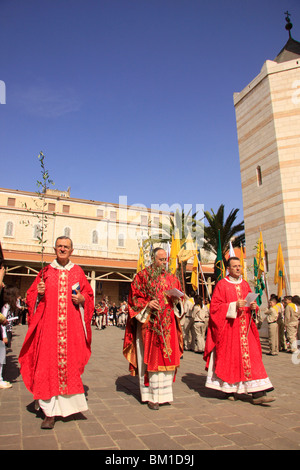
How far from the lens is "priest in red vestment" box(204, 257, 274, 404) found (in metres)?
4.71

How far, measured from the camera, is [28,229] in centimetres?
2981

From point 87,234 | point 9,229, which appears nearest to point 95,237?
point 87,234

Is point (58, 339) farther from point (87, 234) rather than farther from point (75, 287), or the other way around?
point (87, 234)

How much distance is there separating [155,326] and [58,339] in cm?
130

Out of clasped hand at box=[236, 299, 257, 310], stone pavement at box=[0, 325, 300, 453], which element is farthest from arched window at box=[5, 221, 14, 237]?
clasped hand at box=[236, 299, 257, 310]

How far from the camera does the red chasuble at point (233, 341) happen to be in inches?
188

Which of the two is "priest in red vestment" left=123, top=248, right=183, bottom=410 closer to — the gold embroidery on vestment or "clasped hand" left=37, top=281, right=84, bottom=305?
"clasped hand" left=37, top=281, right=84, bottom=305

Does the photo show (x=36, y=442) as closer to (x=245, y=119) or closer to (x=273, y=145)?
(x=273, y=145)

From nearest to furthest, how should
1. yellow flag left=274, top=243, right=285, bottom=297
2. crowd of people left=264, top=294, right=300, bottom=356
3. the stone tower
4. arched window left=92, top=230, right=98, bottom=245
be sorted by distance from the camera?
crowd of people left=264, top=294, right=300, bottom=356
yellow flag left=274, top=243, right=285, bottom=297
the stone tower
arched window left=92, top=230, right=98, bottom=245

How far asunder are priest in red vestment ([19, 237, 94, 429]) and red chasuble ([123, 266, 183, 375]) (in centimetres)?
81

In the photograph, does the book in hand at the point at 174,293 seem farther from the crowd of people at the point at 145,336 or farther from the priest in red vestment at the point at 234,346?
the priest in red vestment at the point at 234,346

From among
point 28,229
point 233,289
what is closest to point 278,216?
point 233,289

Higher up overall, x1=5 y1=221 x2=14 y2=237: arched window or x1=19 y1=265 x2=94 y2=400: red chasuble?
x1=5 y1=221 x2=14 y2=237: arched window

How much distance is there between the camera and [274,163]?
604 inches
